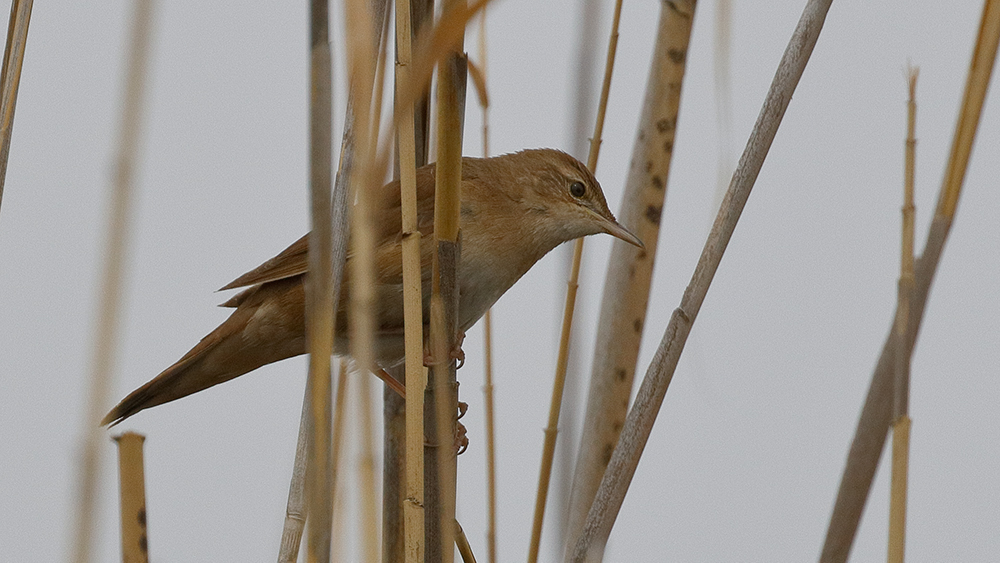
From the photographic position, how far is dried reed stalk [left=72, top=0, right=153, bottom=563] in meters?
0.62

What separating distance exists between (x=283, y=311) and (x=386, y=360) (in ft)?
0.92

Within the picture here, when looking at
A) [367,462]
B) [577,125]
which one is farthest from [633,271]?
[367,462]

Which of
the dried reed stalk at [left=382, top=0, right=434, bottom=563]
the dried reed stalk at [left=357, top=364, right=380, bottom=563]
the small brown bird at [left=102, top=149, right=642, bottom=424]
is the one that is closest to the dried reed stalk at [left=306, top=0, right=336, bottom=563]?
the dried reed stalk at [left=357, top=364, right=380, bottom=563]

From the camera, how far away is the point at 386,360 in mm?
2320

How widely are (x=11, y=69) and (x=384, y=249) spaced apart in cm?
105

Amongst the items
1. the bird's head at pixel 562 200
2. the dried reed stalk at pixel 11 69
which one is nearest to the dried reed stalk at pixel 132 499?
the dried reed stalk at pixel 11 69

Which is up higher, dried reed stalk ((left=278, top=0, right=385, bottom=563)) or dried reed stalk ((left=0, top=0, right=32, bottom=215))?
dried reed stalk ((left=0, top=0, right=32, bottom=215))

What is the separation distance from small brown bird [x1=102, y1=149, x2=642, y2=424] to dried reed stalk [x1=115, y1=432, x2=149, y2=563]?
1.00m

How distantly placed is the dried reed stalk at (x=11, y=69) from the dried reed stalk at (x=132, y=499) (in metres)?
0.50

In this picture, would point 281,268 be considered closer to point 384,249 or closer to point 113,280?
point 384,249

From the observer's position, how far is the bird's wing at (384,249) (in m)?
2.12

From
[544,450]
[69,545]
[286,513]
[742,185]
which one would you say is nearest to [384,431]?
[544,450]

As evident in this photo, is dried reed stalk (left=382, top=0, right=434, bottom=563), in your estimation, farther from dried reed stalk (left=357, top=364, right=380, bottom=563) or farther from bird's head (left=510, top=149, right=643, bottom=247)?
bird's head (left=510, top=149, right=643, bottom=247)

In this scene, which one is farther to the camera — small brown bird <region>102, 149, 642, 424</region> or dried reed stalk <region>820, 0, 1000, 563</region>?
small brown bird <region>102, 149, 642, 424</region>
